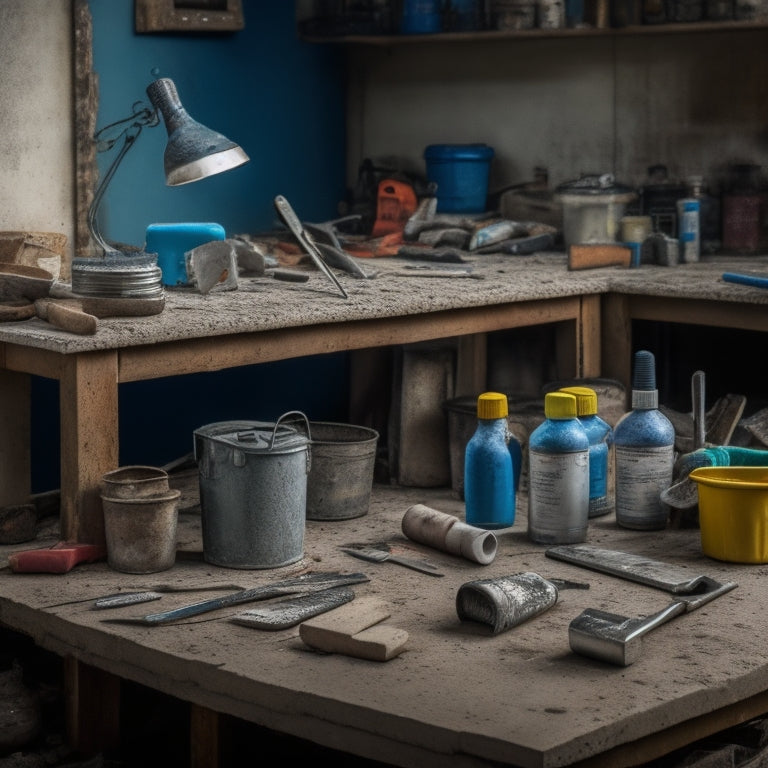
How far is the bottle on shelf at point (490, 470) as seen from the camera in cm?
384

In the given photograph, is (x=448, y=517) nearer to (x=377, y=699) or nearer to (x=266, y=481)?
(x=266, y=481)

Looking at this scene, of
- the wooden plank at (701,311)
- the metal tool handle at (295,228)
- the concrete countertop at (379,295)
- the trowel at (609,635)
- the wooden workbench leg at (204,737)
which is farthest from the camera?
the wooden plank at (701,311)

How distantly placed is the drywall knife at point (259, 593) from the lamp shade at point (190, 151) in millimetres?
1227

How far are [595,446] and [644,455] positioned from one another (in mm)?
170

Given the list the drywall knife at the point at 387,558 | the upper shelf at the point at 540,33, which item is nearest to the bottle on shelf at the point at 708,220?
the upper shelf at the point at 540,33

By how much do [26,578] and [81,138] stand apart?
210 centimetres

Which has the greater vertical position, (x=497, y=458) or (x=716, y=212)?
(x=716, y=212)

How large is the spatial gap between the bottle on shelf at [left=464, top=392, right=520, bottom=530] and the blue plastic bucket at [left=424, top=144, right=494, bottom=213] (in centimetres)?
204

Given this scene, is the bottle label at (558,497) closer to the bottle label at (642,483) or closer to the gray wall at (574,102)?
the bottle label at (642,483)

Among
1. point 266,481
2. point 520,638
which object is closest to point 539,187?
point 266,481

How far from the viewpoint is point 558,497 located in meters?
3.75

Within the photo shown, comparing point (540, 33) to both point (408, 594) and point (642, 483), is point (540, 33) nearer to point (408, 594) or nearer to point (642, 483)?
point (642, 483)

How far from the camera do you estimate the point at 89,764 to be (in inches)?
124

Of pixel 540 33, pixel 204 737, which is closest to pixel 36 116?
pixel 540 33
